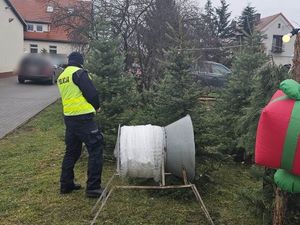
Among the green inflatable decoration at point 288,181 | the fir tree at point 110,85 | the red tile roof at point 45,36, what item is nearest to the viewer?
the green inflatable decoration at point 288,181

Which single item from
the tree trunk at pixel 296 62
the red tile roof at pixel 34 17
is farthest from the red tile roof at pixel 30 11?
the tree trunk at pixel 296 62

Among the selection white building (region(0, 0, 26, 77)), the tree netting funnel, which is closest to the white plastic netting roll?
the tree netting funnel

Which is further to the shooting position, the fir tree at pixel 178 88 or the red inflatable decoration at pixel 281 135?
the fir tree at pixel 178 88

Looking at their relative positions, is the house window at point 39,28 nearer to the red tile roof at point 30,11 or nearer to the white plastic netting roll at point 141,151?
the red tile roof at point 30,11

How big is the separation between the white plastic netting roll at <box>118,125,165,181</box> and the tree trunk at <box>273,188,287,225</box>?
1269mm

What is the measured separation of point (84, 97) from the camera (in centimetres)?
570

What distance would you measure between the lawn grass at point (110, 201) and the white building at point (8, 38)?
22.3 metres

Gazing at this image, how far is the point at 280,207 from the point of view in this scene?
4051 mm

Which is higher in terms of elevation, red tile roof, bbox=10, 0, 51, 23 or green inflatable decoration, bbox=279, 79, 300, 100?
red tile roof, bbox=10, 0, 51, 23

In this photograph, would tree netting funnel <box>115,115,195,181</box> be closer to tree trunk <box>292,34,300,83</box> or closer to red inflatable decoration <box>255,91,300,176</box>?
tree trunk <box>292,34,300,83</box>

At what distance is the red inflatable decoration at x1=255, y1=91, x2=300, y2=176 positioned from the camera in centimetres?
321

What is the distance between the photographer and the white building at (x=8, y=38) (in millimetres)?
29469

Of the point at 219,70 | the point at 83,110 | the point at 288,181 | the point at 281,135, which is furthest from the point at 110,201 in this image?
the point at 219,70

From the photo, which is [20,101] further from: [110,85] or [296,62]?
[296,62]
